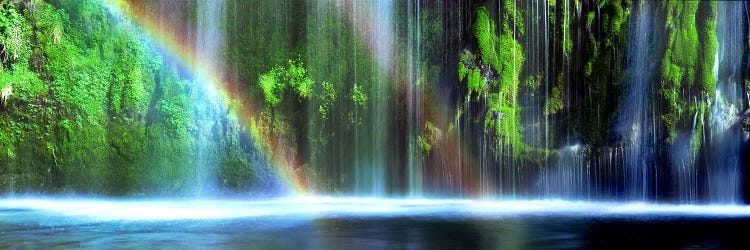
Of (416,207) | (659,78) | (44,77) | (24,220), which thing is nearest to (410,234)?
(416,207)

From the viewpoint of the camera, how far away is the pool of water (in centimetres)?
1124

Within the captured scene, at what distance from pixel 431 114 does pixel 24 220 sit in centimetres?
1044

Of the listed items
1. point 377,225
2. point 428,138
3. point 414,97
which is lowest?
point 377,225

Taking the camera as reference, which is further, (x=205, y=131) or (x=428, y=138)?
(x=205, y=131)

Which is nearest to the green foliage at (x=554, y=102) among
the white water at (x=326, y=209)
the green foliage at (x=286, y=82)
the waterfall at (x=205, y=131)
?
the white water at (x=326, y=209)

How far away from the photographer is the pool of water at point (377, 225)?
11242 mm

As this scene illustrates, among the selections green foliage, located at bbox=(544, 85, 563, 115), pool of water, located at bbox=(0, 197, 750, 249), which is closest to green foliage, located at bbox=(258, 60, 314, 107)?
pool of water, located at bbox=(0, 197, 750, 249)

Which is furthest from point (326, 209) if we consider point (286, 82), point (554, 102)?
point (554, 102)

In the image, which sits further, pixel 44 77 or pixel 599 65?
pixel 44 77

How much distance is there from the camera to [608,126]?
18.8 m

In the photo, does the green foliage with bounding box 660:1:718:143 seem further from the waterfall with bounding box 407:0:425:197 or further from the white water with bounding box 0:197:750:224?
the waterfall with bounding box 407:0:425:197

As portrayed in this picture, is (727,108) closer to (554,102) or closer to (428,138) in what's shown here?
(554,102)

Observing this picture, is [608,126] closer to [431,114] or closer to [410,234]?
[431,114]

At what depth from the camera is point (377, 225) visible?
13539 mm
